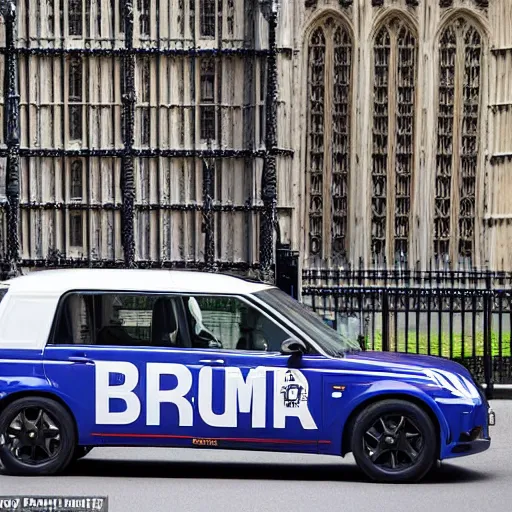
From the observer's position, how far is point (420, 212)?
94.2 feet

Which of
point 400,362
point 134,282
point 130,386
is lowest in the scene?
point 130,386

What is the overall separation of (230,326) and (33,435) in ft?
4.74

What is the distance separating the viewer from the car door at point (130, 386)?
11.0 m

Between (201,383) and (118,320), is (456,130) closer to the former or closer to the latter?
(118,320)

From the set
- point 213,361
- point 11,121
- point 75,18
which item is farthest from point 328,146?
point 213,361

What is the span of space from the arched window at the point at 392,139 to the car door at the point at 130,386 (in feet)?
58.5

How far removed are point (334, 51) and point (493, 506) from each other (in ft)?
63.5

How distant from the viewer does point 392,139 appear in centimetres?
2872

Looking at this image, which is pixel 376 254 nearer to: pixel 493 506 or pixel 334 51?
pixel 334 51

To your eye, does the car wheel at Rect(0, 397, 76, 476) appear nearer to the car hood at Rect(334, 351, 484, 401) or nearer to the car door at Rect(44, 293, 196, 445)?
the car door at Rect(44, 293, 196, 445)

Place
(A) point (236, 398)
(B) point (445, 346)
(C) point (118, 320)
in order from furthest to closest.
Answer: (B) point (445, 346) → (C) point (118, 320) → (A) point (236, 398)

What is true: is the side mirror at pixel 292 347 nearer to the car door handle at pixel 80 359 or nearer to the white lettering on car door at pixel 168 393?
the white lettering on car door at pixel 168 393

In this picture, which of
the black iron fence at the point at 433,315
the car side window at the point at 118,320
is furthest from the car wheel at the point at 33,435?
the black iron fence at the point at 433,315

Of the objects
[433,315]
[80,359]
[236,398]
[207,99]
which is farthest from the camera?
[207,99]
